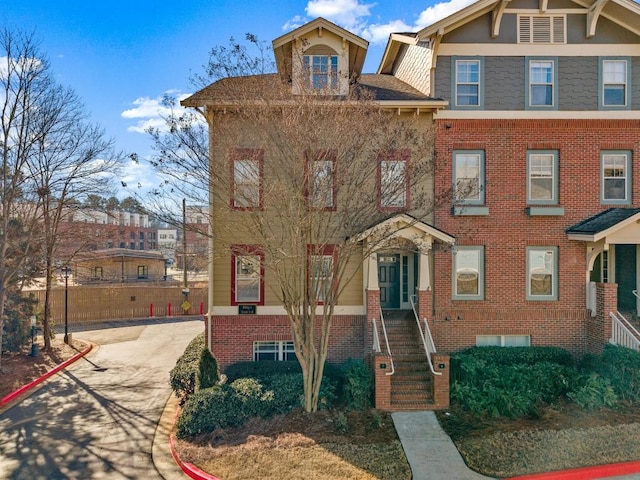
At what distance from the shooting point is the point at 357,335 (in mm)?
12438

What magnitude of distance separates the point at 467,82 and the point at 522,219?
15.4 feet

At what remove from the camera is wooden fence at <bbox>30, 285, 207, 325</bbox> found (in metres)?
23.8

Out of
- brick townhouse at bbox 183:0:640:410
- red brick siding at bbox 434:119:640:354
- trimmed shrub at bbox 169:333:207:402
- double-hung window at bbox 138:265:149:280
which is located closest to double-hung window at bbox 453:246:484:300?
brick townhouse at bbox 183:0:640:410

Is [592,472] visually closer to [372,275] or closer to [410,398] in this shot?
[410,398]

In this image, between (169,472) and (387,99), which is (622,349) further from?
(169,472)

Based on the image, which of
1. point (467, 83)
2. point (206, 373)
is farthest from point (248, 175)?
point (467, 83)

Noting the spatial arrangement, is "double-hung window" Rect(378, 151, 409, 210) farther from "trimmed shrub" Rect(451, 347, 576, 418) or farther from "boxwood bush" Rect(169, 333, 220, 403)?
"boxwood bush" Rect(169, 333, 220, 403)

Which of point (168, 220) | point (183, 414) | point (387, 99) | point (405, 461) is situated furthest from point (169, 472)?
point (387, 99)

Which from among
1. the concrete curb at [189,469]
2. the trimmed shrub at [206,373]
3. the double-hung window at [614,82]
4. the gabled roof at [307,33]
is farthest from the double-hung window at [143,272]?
the double-hung window at [614,82]

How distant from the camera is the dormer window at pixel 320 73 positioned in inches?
373

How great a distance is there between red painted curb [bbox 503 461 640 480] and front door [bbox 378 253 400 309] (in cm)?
690

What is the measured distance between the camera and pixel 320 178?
8961 mm

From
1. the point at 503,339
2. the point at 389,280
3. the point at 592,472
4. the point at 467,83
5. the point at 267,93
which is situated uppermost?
the point at 467,83

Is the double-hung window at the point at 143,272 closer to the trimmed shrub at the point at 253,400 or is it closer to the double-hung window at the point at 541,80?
the trimmed shrub at the point at 253,400
